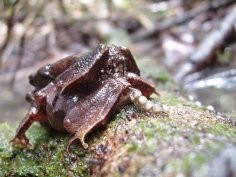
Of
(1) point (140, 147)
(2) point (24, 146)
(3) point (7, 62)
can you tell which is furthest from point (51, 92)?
(3) point (7, 62)

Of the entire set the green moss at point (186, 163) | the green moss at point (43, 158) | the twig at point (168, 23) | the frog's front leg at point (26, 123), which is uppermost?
the green moss at point (186, 163)

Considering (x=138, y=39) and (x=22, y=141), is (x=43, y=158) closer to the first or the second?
Result: (x=22, y=141)

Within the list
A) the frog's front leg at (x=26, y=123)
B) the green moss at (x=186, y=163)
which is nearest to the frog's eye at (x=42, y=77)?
the frog's front leg at (x=26, y=123)

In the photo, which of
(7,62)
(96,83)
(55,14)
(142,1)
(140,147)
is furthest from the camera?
(142,1)

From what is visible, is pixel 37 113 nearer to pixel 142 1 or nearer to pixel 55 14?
pixel 55 14

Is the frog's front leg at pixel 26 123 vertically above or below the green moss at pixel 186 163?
below

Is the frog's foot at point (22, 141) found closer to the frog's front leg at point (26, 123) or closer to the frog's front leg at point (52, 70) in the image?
the frog's front leg at point (26, 123)
